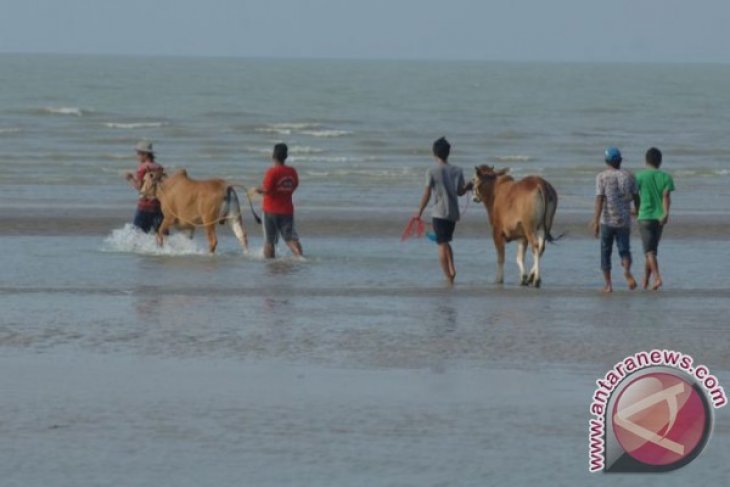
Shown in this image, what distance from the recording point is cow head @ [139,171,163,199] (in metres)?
19.1

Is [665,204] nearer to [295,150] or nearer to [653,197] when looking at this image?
[653,197]

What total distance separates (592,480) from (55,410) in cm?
320

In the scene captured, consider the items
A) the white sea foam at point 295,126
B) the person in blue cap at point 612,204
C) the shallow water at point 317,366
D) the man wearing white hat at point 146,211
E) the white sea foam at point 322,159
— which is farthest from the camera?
the white sea foam at point 295,126

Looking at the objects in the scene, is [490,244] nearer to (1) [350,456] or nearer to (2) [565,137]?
(1) [350,456]

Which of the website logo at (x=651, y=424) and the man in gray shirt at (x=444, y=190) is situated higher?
the man in gray shirt at (x=444, y=190)

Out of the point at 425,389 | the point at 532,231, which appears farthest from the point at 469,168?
the point at 425,389

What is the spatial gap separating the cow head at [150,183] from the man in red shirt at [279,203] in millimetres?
1533


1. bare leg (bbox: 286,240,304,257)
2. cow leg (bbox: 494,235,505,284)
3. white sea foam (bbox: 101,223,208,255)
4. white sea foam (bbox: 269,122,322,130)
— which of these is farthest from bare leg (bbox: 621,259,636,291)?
white sea foam (bbox: 269,122,322,130)

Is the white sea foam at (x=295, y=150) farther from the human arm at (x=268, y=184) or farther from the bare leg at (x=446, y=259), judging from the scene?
the bare leg at (x=446, y=259)

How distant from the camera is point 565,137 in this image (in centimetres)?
5566

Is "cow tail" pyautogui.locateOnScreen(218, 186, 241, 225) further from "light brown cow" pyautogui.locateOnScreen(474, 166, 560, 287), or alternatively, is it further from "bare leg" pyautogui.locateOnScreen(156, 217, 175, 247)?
"light brown cow" pyautogui.locateOnScreen(474, 166, 560, 287)

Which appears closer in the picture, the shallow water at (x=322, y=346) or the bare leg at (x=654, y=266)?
the shallow water at (x=322, y=346)

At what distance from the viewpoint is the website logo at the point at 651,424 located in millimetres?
8148

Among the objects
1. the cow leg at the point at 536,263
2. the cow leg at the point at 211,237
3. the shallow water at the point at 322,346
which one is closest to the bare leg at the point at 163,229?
the shallow water at the point at 322,346
